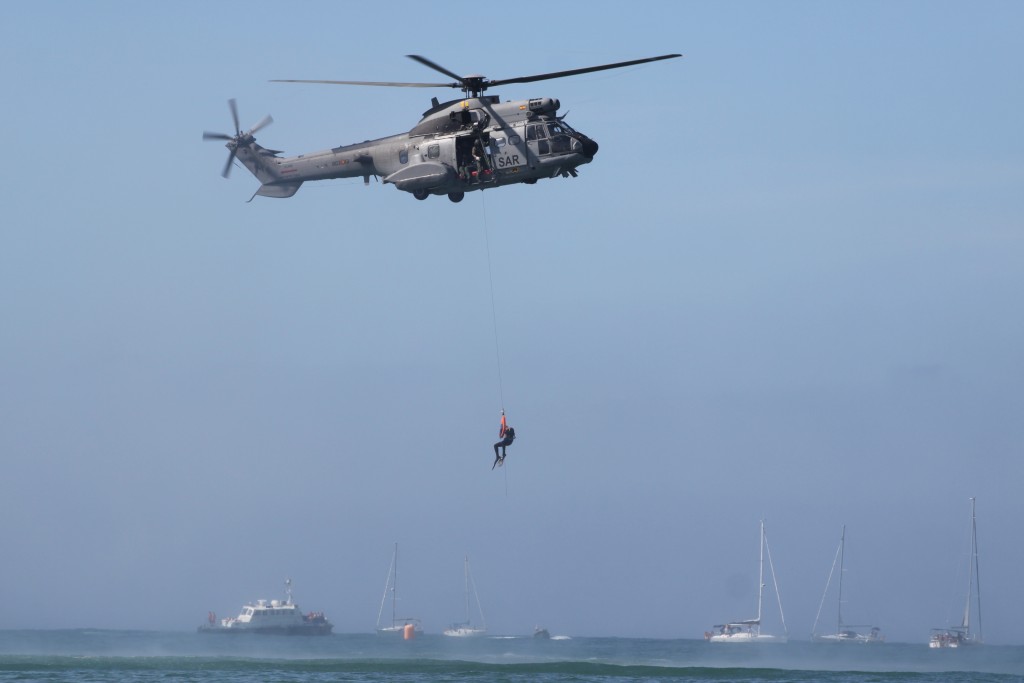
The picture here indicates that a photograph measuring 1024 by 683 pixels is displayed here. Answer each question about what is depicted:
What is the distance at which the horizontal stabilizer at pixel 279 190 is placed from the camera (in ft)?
127

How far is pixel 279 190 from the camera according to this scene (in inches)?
1534

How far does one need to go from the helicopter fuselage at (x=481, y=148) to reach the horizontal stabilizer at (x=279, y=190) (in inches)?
172

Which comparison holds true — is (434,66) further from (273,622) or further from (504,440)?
(273,622)

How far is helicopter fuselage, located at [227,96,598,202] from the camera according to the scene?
32969mm

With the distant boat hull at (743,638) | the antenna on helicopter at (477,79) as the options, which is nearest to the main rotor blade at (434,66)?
the antenna on helicopter at (477,79)

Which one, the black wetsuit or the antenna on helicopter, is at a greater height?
the antenna on helicopter

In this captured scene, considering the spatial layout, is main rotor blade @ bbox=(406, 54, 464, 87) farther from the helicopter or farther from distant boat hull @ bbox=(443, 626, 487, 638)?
distant boat hull @ bbox=(443, 626, 487, 638)

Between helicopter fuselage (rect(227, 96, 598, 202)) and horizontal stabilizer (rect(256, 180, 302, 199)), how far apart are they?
4.36 meters

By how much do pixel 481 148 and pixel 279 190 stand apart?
27.7 feet

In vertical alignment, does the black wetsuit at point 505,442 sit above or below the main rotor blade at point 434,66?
below

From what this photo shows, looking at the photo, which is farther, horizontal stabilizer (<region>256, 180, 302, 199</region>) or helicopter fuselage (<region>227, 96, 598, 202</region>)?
horizontal stabilizer (<region>256, 180, 302, 199</region>)

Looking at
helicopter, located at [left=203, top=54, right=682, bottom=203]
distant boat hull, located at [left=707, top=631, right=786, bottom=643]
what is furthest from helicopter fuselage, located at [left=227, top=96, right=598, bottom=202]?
distant boat hull, located at [left=707, top=631, right=786, bottom=643]

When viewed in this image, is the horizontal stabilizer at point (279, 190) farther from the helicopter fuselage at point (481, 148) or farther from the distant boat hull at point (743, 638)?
the distant boat hull at point (743, 638)

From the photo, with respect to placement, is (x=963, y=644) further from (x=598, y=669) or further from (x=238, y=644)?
(x=238, y=644)
